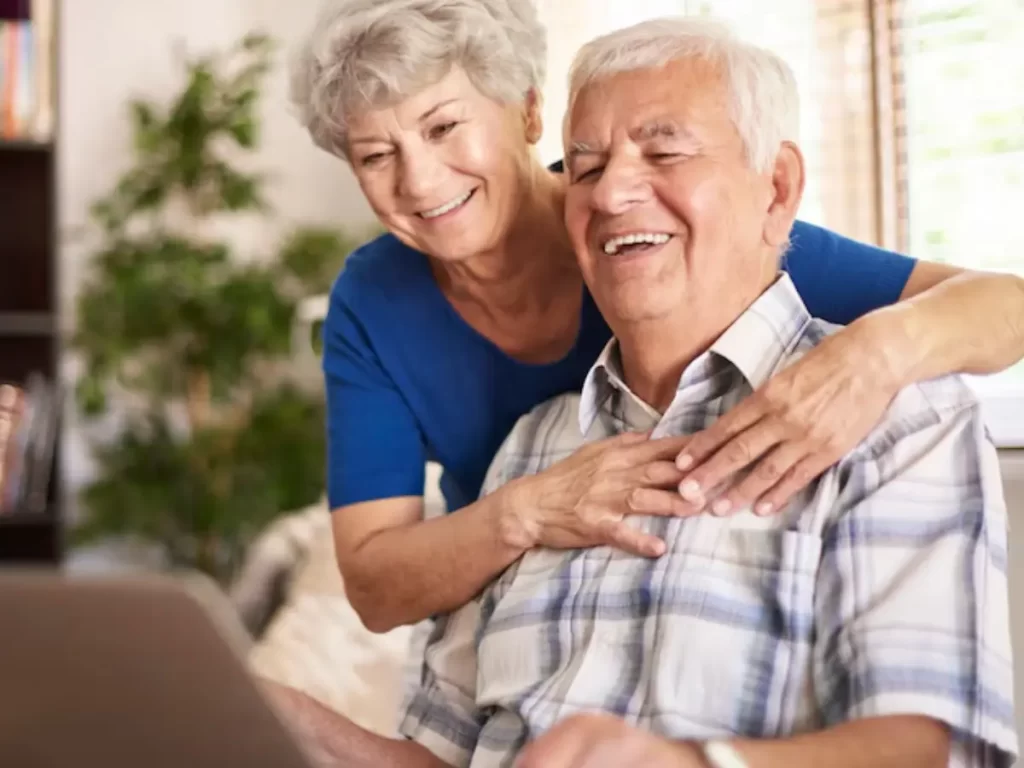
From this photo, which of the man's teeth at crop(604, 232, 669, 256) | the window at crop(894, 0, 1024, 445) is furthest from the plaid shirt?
the window at crop(894, 0, 1024, 445)

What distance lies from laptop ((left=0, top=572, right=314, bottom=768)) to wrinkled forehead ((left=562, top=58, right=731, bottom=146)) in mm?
830

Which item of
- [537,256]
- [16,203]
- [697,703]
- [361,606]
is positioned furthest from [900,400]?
[16,203]

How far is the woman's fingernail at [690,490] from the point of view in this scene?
1.12 m

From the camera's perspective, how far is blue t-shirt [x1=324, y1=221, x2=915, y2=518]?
4.85ft

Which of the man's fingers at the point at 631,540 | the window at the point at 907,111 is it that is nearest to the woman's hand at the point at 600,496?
the man's fingers at the point at 631,540

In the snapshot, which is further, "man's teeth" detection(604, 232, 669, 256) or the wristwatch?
"man's teeth" detection(604, 232, 669, 256)

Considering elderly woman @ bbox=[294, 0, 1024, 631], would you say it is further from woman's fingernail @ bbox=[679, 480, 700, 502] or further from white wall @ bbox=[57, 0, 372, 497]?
white wall @ bbox=[57, 0, 372, 497]

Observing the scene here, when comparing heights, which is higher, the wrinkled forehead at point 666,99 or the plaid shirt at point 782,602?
the wrinkled forehead at point 666,99

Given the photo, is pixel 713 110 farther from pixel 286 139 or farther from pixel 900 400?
pixel 286 139

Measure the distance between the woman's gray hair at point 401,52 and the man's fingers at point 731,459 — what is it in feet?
1.82

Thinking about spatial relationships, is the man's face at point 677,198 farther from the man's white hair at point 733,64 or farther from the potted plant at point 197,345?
the potted plant at point 197,345

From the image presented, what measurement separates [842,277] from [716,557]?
401 mm

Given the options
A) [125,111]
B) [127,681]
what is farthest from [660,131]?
[125,111]

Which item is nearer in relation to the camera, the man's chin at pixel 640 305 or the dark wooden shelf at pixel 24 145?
the man's chin at pixel 640 305
